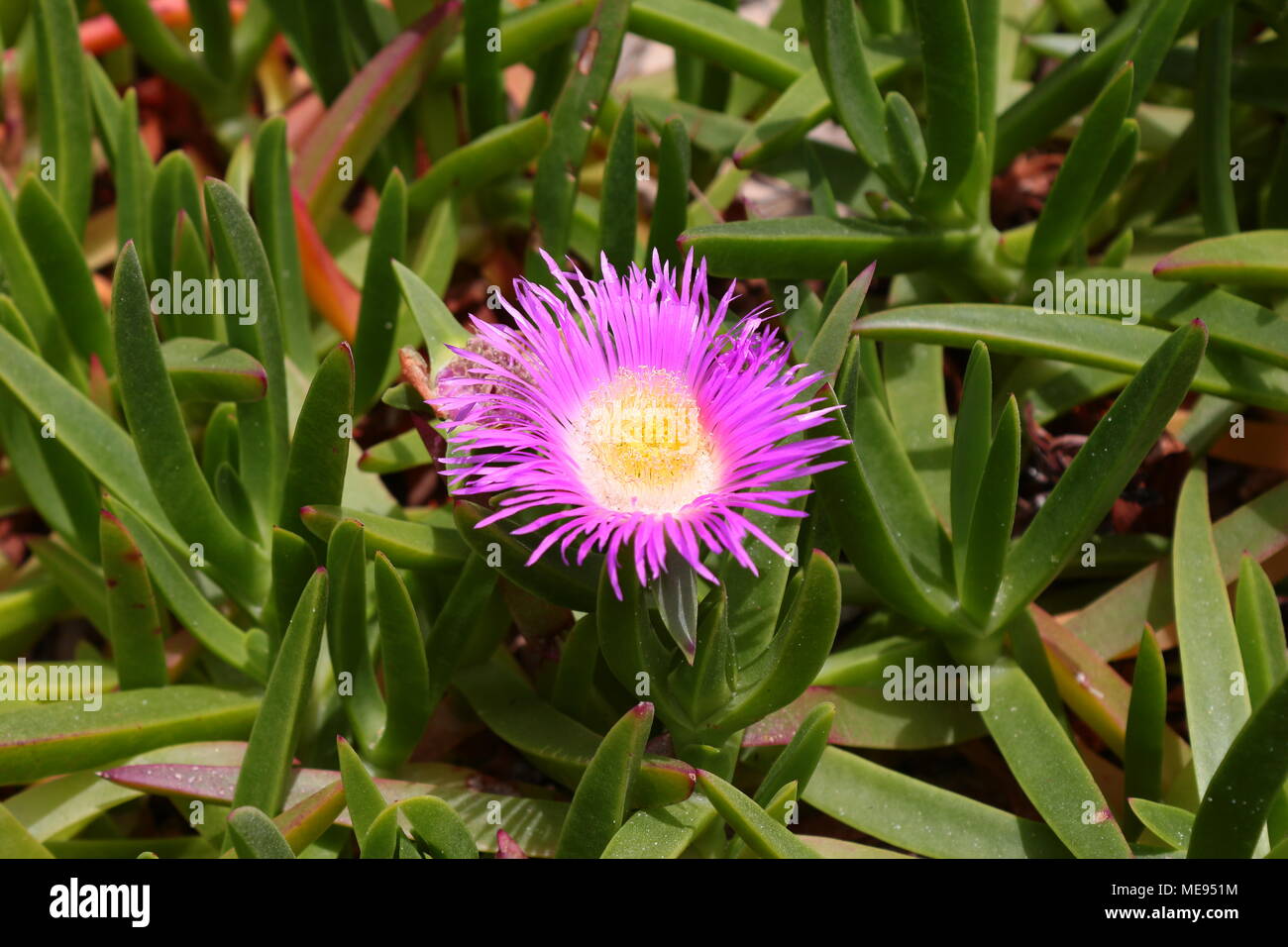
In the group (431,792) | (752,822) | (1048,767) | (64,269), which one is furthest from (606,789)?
(64,269)

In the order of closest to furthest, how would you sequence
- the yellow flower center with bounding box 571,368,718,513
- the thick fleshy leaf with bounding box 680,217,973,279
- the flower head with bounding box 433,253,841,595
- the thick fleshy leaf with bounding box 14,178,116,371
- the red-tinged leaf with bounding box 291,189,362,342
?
the flower head with bounding box 433,253,841,595 → the yellow flower center with bounding box 571,368,718,513 → the thick fleshy leaf with bounding box 680,217,973,279 → the thick fleshy leaf with bounding box 14,178,116,371 → the red-tinged leaf with bounding box 291,189,362,342

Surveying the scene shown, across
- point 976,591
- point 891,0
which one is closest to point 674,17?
point 891,0

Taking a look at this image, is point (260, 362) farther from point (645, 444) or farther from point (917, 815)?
point (917, 815)

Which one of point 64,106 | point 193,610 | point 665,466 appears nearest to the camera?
point 665,466

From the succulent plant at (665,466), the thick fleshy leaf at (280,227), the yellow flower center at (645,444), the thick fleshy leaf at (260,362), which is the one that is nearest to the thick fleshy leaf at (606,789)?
the succulent plant at (665,466)

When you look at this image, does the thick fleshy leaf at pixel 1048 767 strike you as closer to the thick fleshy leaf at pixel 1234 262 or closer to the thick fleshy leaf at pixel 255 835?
the thick fleshy leaf at pixel 1234 262

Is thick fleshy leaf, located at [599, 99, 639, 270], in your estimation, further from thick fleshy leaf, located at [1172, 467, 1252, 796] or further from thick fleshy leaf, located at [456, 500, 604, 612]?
thick fleshy leaf, located at [1172, 467, 1252, 796]

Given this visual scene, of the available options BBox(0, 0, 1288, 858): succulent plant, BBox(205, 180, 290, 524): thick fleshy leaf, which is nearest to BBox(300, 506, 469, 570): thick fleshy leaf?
BBox(0, 0, 1288, 858): succulent plant
